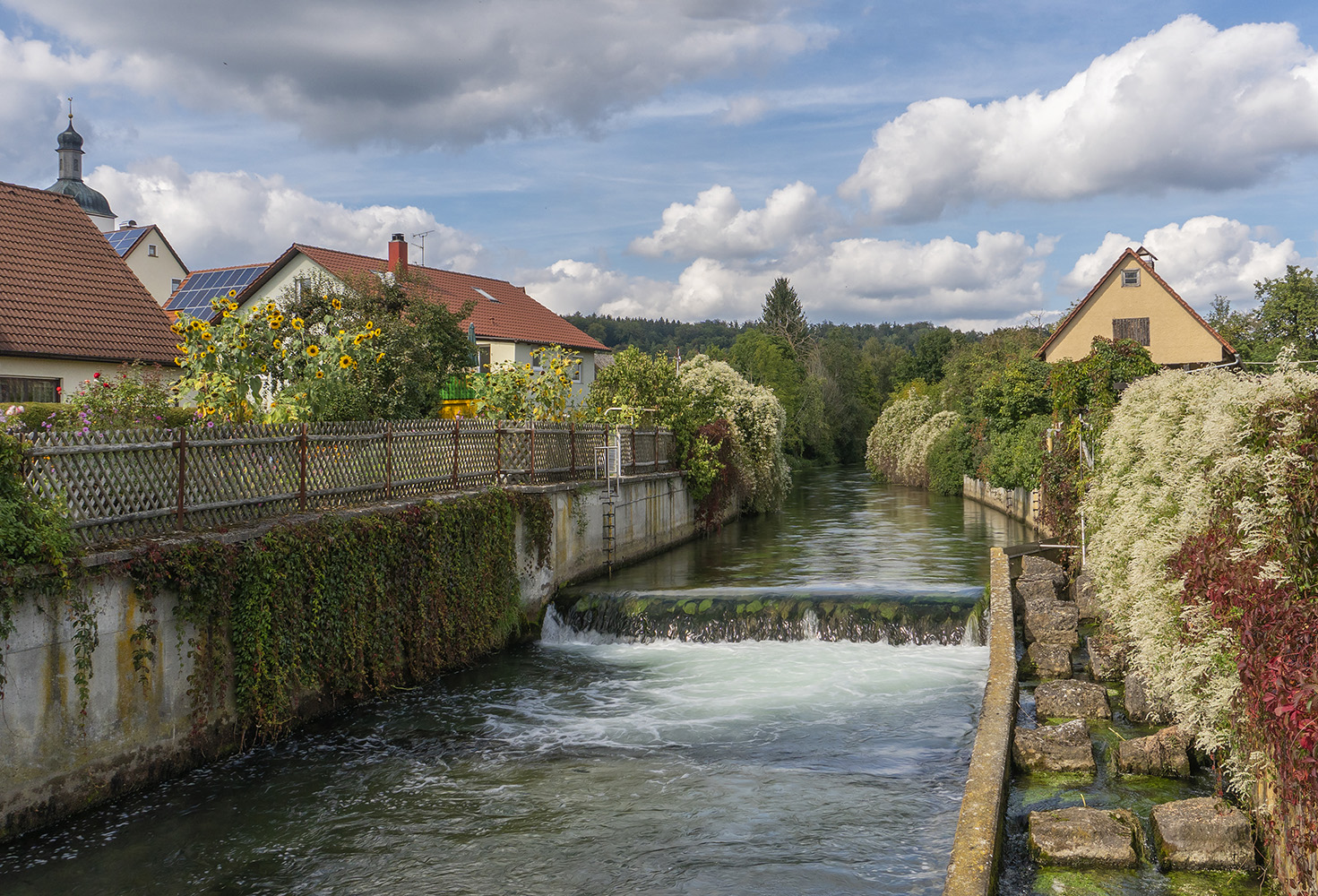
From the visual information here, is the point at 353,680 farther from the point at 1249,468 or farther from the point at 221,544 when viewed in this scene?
the point at 1249,468

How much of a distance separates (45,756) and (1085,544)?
1607 centimetres

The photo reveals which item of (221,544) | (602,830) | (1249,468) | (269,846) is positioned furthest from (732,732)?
(1249,468)

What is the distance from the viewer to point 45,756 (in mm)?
8445

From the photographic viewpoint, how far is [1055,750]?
9.24 meters

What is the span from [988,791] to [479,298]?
47.7 m

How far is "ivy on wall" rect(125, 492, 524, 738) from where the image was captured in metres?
10.0

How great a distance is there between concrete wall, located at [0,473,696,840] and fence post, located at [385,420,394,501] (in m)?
3.21

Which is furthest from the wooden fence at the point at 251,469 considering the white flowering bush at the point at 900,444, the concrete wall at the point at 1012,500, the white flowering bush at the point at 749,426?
→ the white flowering bush at the point at 900,444

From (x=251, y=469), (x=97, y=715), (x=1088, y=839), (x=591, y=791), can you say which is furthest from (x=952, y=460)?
(x=97, y=715)

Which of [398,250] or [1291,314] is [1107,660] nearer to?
[398,250]

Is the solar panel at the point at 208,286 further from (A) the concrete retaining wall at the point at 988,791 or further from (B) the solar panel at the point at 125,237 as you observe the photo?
(A) the concrete retaining wall at the point at 988,791

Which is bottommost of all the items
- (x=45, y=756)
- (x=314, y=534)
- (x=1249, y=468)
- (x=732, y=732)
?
(x=732, y=732)

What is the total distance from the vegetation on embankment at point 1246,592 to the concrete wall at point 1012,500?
18.1 m

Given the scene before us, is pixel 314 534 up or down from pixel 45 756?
up
